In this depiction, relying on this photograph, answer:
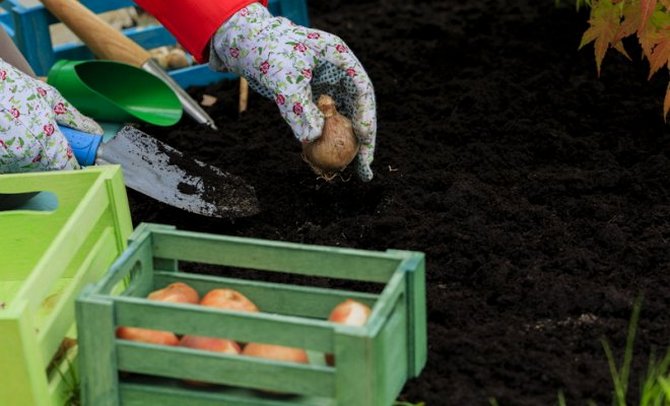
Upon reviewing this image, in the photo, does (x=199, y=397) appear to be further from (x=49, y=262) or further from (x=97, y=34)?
(x=97, y=34)

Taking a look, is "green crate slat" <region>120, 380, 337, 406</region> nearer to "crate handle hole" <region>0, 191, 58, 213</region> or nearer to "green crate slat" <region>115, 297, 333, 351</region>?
"green crate slat" <region>115, 297, 333, 351</region>

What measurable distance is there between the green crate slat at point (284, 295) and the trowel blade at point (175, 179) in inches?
23.7

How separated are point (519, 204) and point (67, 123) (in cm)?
106

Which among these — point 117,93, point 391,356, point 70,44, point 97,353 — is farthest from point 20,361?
point 70,44

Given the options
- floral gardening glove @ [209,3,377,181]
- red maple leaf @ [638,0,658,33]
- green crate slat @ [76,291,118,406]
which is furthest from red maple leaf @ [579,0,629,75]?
green crate slat @ [76,291,118,406]

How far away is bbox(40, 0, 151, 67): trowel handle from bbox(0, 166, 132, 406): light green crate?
0.85 metres

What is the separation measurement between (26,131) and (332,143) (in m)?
0.65

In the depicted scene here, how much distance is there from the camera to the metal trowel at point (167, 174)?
2645 millimetres

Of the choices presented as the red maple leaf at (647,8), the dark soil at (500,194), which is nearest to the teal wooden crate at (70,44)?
the dark soil at (500,194)

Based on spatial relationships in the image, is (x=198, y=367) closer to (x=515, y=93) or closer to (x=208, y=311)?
(x=208, y=311)

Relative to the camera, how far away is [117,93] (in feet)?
10.8

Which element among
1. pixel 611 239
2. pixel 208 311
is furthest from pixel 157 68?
pixel 208 311

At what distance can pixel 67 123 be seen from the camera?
2674 millimetres

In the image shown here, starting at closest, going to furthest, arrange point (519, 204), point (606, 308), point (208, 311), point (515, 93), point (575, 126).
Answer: point (208, 311) → point (606, 308) → point (519, 204) → point (575, 126) → point (515, 93)
